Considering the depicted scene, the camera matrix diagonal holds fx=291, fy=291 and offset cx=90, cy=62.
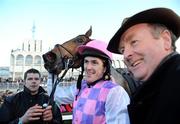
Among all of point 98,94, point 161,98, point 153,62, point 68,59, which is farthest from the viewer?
point 68,59

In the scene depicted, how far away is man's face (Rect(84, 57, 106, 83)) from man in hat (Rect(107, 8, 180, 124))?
88 centimetres

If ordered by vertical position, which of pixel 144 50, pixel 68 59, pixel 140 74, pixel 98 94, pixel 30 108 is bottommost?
pixel 30 108

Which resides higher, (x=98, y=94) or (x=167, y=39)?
(x=167, y=39)

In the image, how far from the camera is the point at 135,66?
150 centimetres

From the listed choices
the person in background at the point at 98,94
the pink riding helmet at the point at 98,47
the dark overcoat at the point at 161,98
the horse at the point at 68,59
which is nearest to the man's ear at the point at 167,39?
the dark overcoat at the point at 161,98

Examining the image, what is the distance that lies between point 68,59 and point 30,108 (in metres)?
0.86

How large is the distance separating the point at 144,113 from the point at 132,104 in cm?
13

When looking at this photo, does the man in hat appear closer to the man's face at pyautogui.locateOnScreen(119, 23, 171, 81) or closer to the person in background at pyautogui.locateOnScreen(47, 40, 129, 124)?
the man's face at pyautogui.locateOnScreen(119, 23, 171, 81)

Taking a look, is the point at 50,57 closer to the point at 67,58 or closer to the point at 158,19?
the point at 67,58

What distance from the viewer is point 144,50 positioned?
1.45 metres

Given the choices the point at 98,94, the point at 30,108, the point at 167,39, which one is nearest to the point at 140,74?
the point at 167,39

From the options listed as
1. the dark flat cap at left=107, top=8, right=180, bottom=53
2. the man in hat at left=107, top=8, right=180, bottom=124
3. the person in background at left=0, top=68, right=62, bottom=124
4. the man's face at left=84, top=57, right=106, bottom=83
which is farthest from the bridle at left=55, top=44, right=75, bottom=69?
the dark flat cap at left=107, top=8, right=180, bottom=53

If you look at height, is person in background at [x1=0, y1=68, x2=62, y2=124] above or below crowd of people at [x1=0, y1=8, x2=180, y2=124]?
below

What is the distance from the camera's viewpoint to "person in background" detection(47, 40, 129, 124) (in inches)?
86.7
